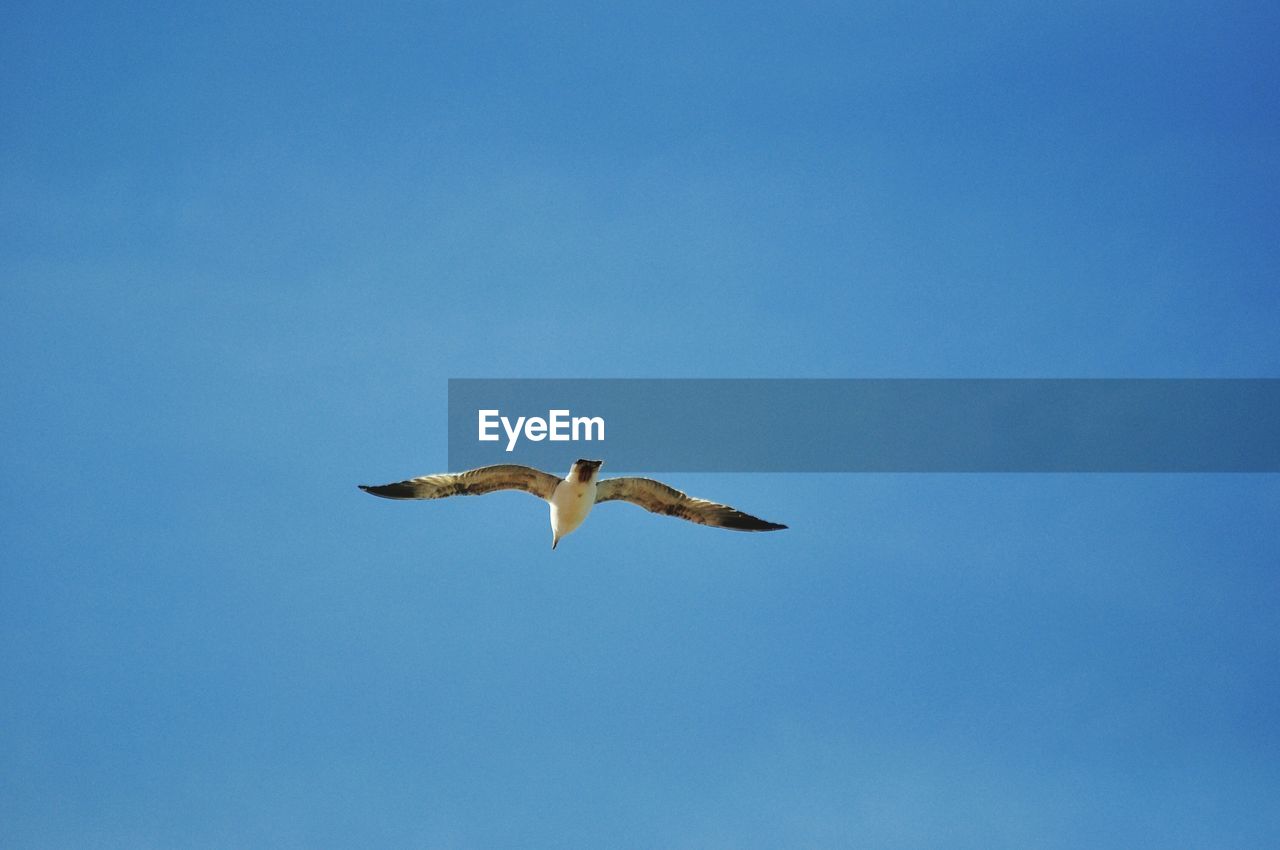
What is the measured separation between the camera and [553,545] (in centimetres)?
3778

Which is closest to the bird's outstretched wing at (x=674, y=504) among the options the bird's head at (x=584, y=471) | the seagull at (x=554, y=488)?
the seagull at (x=554, y=488)

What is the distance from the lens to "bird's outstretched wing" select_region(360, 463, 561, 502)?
37344 millimetres

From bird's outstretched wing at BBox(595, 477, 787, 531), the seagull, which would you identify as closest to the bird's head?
the seagull

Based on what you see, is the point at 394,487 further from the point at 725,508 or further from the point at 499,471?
the point at 725,508

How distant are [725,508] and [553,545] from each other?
450 cm

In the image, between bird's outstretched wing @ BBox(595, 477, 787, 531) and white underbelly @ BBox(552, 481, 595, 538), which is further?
bird's outstretched wing @ BBox(595, 477, 787, 531)

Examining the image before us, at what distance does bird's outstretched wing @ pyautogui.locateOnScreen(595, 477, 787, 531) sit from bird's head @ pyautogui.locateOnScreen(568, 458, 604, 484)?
1.34 metres

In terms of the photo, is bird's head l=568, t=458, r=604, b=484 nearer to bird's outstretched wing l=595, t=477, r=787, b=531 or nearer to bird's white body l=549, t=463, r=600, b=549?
bird's white body l=549, t=463, r=600, b=549

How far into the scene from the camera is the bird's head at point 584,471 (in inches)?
1411

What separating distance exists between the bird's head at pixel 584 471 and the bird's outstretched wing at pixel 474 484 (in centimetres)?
93

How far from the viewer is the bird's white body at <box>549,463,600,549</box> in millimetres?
36500

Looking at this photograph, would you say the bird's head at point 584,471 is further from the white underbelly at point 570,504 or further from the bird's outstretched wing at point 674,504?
the bird's outstretched wing at point 674,504

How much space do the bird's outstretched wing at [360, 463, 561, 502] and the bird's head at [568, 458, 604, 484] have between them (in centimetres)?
93

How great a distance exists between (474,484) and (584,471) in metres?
3.04
